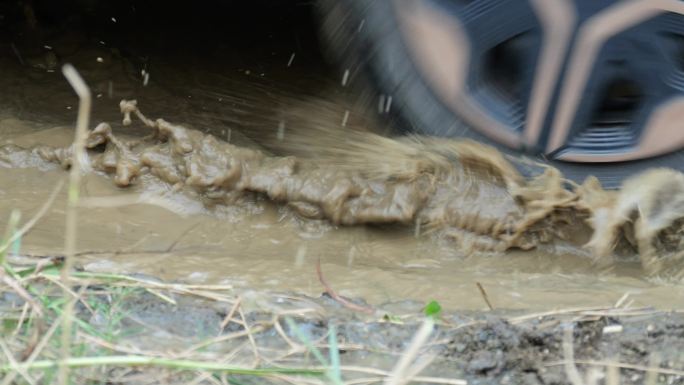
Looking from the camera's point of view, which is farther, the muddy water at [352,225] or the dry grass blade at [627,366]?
→ the muddy water at [352,225]

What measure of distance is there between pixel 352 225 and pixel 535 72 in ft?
2.24

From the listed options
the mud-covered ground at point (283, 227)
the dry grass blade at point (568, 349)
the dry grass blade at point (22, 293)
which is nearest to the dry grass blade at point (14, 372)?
the mud-covered ground at point (283, 227)

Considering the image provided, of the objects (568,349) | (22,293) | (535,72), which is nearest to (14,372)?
(22,293)

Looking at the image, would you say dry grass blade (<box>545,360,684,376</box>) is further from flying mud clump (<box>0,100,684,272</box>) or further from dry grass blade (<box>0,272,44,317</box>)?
dry grass blade (<box>0,272,44,317</box>)

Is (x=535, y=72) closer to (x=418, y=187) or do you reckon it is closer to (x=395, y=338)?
(x=418, y=187)

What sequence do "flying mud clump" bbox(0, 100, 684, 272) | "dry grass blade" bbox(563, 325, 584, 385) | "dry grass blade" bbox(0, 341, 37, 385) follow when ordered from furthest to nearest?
"flying mud clump" bbox(0, 100, 684, 272)
"dry grass blade" bbox(563, 325, 584, 385)
"dry grass blade" bbox(0, 341, 37, 385)

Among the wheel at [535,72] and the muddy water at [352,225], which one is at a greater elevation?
the wheel at [535,72]

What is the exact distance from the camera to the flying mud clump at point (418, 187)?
2.13m

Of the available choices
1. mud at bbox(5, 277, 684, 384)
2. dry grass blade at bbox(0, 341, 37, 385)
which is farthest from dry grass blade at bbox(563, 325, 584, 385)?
dry grass blade at bbox(0, 341, 37, 385)

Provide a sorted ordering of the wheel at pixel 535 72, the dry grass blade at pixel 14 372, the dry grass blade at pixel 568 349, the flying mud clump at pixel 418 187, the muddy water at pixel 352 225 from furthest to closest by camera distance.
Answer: the flying mud clump at pixel 418 187 → the muddy water at pixel 352 225 → the wheel at pixel 535 72 → the dry grass blade at pixel 568 349 → the dry grass blade at pixel 14 372

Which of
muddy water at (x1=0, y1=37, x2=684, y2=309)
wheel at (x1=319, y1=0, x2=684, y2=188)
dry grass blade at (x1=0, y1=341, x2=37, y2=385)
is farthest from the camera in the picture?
muddy water at (x1=0, y1=37, x2=684, y2=309)

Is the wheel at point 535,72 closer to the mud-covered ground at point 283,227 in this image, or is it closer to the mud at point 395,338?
the mud-covered ground at point 283,227

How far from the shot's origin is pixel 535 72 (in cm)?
192

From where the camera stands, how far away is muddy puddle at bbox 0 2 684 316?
1.99m
